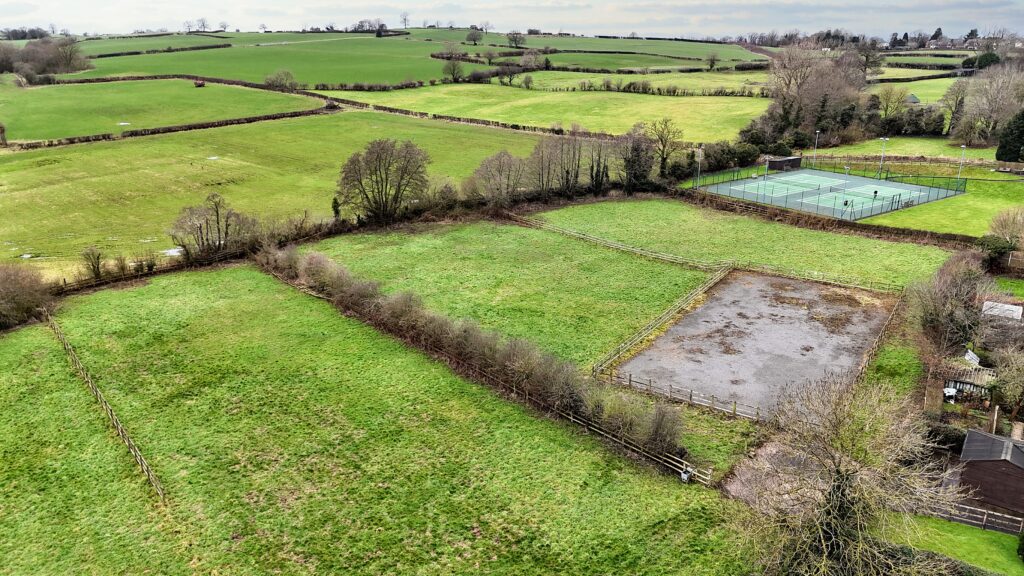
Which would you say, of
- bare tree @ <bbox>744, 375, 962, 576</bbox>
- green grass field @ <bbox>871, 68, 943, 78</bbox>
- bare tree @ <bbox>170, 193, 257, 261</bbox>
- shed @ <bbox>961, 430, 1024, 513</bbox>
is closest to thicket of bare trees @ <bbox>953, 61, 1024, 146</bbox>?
green grass field @ <bbox>871, 68, 943, 78</bbox>

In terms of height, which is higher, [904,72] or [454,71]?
[904,72]

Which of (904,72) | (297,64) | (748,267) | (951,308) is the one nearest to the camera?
(951,308)

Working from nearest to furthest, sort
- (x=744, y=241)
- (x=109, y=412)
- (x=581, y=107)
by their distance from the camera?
(x=109, y=412)
(x=744, y=241)
(x=581, y=107)

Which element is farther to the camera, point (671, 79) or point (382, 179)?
point (671, 79)

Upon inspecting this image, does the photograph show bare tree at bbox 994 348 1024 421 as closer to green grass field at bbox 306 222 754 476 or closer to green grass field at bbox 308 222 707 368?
green grass field at bbox 306 222 754 476

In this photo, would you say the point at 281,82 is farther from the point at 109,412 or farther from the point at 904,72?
the point at 904,72

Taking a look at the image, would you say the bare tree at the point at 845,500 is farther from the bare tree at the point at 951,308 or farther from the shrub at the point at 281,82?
the shrub at the point at 281,82

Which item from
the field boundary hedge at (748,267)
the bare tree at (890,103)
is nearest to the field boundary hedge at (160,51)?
the field boundary hedge at (748,267)

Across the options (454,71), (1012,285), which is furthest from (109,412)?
(454,71)
